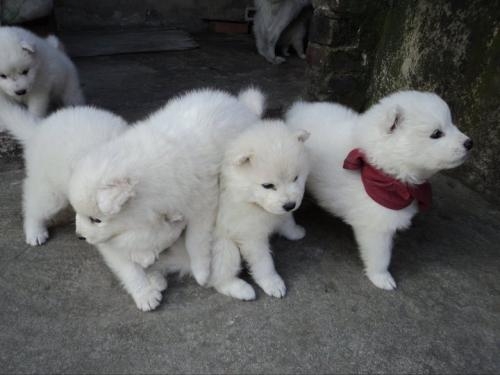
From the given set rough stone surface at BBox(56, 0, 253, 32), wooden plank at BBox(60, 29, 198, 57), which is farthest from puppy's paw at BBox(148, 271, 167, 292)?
rough stone surface at BBox(56, 0, 253, 32)

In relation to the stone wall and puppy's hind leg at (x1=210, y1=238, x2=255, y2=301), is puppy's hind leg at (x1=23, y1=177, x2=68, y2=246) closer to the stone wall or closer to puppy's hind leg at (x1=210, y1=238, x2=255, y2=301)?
puppy's hind leg at (x1=210, y1=238, x2=255, y2=301)

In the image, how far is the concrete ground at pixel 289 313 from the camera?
7.76 ft

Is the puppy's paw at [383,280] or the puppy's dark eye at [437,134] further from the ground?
the puppy's dark eye at [437,134]

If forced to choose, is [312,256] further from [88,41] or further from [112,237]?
[88,41]

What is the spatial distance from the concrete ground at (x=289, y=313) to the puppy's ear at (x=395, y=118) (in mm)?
999

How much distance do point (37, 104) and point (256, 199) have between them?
2.45 meters

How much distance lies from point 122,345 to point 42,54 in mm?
2688

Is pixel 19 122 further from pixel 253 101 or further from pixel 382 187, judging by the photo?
pixel 382 187

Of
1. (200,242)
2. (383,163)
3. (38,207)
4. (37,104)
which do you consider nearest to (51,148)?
(38,207)

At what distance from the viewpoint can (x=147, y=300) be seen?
261cm

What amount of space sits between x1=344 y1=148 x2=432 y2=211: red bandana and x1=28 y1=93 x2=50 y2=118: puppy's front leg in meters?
2.70

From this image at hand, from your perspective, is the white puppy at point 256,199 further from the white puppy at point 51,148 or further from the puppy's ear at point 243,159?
the white puppy at point 51,148

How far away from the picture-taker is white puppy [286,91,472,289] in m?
2.51

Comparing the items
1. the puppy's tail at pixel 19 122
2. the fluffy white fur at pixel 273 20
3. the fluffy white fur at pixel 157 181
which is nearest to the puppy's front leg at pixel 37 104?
the puppy's tail at pixel 19 122
